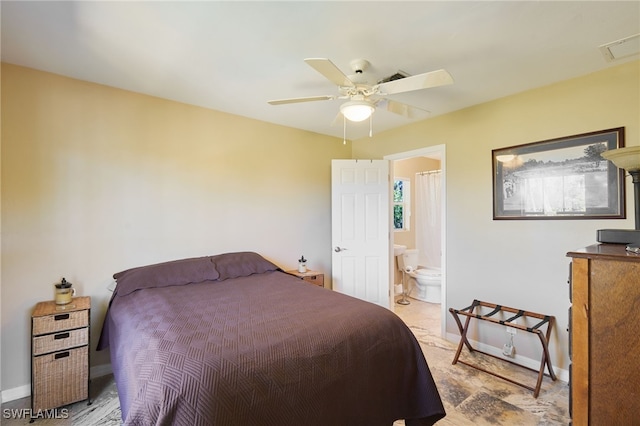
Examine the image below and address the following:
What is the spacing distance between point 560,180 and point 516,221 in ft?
1.54

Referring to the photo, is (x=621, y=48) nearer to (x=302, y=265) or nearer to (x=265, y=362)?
(x=265, y=362)

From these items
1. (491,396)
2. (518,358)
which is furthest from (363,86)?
(518,358)

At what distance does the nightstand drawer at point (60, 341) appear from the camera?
6.34 ft

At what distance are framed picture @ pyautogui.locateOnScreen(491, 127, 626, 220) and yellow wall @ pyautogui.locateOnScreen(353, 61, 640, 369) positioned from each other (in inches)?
2.3

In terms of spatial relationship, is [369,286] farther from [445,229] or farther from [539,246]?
[539,246]

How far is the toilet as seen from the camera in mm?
4379

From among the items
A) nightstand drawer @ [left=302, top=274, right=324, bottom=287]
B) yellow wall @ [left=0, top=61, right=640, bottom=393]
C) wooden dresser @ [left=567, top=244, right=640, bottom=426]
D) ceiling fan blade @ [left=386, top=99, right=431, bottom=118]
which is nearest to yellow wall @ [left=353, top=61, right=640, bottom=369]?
yellow wall @ [left=0, top=61, right=640, bottom=393]

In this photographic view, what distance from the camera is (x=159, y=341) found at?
1363 millimetres

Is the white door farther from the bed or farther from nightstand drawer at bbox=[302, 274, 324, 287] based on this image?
the bed

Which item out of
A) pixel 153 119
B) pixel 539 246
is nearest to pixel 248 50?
pixel 153 119

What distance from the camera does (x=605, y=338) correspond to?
1.01 meters

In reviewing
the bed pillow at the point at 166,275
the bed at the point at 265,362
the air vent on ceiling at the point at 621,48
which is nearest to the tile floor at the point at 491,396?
the bed at the point at 265,362

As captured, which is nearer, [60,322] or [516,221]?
[60,322]

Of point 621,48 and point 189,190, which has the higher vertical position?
point 621,48
